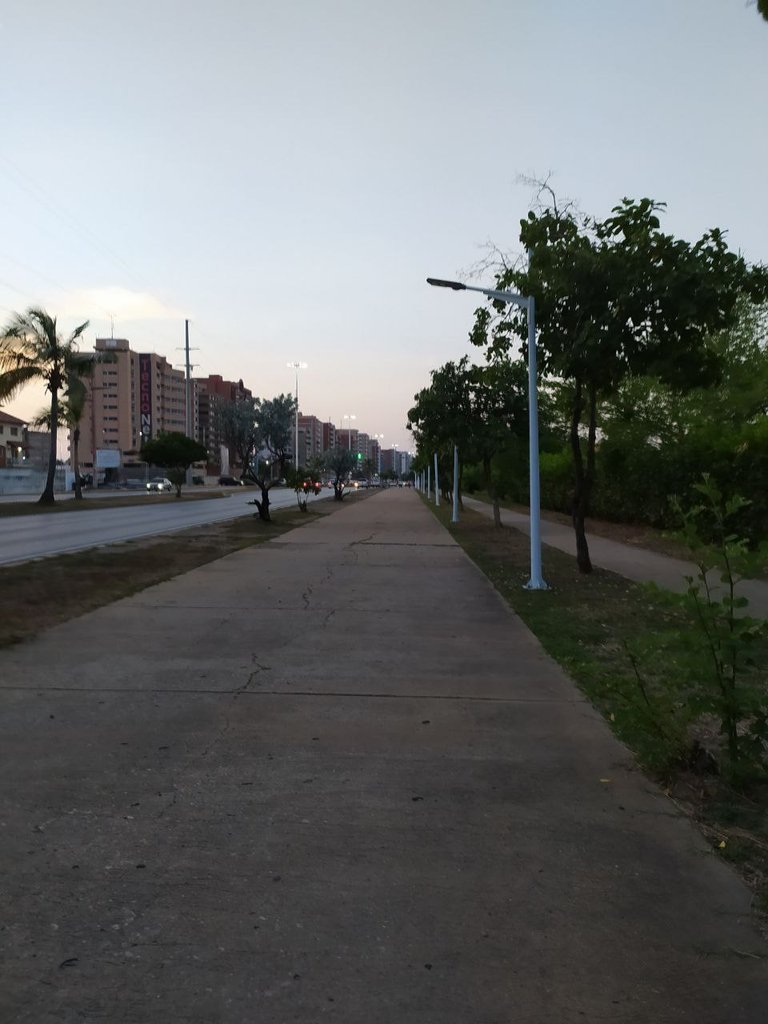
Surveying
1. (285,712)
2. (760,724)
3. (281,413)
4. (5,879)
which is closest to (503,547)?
(285,712)

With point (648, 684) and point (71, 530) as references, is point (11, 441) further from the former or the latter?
point (648, 684)

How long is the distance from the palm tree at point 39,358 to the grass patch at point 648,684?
1276 inches

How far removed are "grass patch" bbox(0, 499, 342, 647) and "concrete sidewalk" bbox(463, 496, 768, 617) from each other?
22.4ft

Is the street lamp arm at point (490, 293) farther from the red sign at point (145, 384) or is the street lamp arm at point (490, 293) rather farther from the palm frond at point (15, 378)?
the red sign at point (145, 384)

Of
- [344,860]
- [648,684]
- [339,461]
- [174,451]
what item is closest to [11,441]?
[174,451]

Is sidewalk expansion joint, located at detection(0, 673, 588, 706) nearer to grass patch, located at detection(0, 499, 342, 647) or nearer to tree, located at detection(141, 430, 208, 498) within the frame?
grass patch, located at detection(0, 499, 342, 647)

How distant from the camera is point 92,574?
1414 cm

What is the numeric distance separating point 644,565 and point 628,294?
595cm

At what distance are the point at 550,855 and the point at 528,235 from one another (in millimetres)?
10765

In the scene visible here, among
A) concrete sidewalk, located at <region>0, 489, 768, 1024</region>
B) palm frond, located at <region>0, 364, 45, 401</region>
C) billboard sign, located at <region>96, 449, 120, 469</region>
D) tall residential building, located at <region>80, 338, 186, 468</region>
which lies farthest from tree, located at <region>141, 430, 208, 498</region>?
tall residential building, located at <region>80, 338, 186, 468</region>

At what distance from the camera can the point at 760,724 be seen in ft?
13.7

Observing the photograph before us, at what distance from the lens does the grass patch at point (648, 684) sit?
407 centimetres

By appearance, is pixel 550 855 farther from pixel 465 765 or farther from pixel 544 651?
pixel 544 651

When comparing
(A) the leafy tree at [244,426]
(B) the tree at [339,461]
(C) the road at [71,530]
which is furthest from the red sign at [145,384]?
(C) the road at [71,530]
